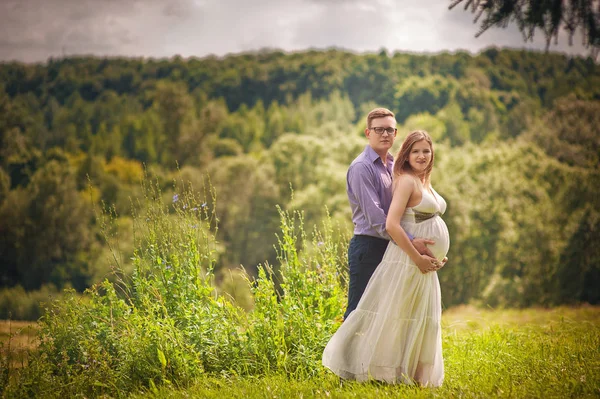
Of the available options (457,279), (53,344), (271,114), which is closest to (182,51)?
(271,114)

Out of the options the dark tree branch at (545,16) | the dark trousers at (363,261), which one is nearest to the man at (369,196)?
the dark trousers at (363,261)

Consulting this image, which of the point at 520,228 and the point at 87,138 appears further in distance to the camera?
the point at 87,138

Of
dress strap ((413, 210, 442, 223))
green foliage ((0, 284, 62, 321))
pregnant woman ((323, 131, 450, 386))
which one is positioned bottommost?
green foliage ((0, 284, 62, 321))

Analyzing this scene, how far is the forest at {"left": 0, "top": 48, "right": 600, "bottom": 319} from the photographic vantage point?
33094 millimetres

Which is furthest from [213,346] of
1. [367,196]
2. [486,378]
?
[486,378]

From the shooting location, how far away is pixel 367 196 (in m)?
4.14

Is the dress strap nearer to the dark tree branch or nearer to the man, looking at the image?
the man

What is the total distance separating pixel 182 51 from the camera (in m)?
72.8

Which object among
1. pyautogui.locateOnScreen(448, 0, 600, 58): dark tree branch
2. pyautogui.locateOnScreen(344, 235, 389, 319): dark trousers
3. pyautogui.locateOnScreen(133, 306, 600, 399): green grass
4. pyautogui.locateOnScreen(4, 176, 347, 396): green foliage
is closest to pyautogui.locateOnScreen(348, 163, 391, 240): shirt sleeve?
pyautogui.locateOnScreen(344, 235, 389, 319): dark trousers

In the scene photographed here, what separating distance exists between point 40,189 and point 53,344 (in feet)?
141

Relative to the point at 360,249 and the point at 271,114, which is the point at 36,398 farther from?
the point at 271,114

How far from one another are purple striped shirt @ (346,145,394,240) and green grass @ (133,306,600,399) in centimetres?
105

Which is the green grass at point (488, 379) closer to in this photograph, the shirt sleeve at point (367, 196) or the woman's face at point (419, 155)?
the shirt sleeve at point (367, 196)

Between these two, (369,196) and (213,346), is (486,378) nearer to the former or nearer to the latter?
(369,196)
